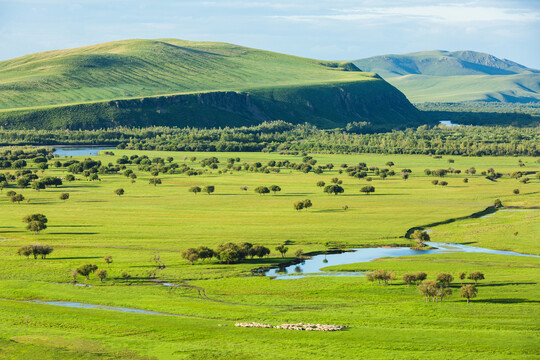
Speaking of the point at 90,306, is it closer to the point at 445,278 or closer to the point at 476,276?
the point at 445,278

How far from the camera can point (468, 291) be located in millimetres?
68500

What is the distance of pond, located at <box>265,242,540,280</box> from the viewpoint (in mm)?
83713

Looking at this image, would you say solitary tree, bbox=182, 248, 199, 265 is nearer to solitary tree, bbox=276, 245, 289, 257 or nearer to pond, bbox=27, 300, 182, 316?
solitary tree, bbox=276, 245, 289, 257

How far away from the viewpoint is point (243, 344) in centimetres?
5678

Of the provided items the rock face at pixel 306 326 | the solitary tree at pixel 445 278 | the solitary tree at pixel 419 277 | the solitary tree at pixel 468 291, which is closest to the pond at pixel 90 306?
the rock face at pixel 306 326

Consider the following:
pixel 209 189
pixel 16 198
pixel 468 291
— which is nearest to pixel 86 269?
pixel 468 291

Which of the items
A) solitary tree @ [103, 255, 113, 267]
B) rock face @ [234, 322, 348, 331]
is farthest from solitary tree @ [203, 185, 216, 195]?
rock face @ [234, 322, 348, 331]

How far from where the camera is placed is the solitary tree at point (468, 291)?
68625mm

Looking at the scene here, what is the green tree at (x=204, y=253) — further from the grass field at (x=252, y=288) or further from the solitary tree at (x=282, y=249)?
the solitary tree at (x=282, y=249)

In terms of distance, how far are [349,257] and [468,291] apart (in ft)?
89.9

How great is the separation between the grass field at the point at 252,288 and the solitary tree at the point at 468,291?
0.64 metres

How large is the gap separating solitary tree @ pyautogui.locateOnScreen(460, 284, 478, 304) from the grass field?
645mm

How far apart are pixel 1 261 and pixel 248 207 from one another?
58.4 metres

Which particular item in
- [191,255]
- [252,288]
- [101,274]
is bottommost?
[252,288]
